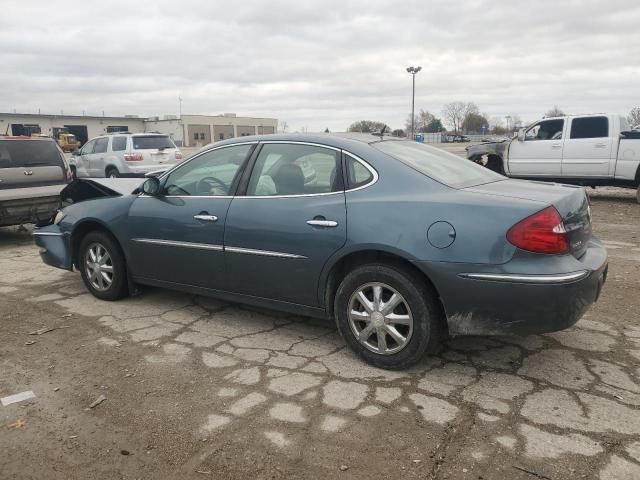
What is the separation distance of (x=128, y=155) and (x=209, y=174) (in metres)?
12.3

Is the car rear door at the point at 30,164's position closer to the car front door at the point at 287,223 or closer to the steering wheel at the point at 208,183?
the steering wheel at the point at 208,183

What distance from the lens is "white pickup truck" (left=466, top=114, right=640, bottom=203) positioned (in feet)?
37.7

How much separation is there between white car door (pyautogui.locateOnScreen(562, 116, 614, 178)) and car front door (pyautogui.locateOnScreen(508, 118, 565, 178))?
212mm

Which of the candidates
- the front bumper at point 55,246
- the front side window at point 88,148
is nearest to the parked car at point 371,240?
the front bumper at point 55,246

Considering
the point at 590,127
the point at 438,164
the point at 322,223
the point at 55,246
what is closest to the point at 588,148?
the point at 590,127

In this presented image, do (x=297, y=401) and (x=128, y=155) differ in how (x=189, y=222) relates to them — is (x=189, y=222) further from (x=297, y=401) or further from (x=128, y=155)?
(x=128, y=155)

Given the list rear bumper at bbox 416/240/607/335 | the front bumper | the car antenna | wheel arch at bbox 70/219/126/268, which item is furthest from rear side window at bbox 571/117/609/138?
the front bumper

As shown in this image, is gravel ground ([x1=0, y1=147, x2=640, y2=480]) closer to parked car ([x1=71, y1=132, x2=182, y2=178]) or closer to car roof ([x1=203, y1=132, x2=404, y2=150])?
car roof ([x1=203, y1=132, x2=404, y2=150])

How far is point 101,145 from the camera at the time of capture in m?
16.8

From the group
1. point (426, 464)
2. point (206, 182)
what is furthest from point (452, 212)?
point (206, 182)

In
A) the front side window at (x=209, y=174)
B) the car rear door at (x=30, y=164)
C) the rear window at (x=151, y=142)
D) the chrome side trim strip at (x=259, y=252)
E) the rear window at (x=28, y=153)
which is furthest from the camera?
the rear window at (x=151, y=142)

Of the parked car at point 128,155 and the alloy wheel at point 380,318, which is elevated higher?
the parked car at point 128,155

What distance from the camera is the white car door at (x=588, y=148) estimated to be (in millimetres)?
11703

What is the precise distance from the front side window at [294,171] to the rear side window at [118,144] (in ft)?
42.8
